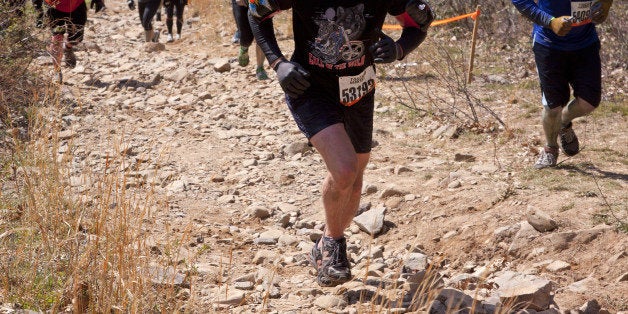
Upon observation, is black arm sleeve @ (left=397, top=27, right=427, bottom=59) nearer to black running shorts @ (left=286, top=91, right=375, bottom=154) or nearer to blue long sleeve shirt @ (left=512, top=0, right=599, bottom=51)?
black running shorts @ (left=286, top=91, right=375, bottom=154)

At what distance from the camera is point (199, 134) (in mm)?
8164

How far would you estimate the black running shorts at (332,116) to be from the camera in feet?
13.9

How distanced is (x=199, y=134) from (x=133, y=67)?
3542 millimetres

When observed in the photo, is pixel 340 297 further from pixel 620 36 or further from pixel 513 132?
pixel 620 36

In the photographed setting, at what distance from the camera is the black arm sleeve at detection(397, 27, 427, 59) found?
4456 mm

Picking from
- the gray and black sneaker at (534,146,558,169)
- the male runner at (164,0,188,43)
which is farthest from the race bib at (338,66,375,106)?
the male runner at (164,0,188,43)

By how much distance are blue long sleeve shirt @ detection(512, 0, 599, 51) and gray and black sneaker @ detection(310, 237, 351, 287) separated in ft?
8.18

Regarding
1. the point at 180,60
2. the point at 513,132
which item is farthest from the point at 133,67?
the point at 513,132

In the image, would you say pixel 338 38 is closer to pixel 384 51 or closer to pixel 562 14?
pixel 384 51

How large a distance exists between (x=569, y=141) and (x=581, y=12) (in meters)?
1.11

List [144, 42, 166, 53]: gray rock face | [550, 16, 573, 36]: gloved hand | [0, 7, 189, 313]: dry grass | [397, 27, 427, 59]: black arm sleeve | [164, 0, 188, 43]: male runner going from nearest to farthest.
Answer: [0, 7, 189, 313]: dry grass → [397, 27, 427, 59]: black arm sleeve → [550, 16, 573, 36]: gloved hand → [144, 42, 166, 53]: gray rock face → [164, 0, 188, 43]: male runner

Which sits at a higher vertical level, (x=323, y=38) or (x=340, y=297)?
(x=323, y=38)

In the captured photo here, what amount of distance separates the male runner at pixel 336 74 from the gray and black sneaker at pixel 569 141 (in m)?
2.48

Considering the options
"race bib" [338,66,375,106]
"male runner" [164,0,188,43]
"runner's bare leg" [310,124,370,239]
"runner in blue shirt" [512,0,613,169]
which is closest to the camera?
"runner's bare leg" [310,124,370,239]
